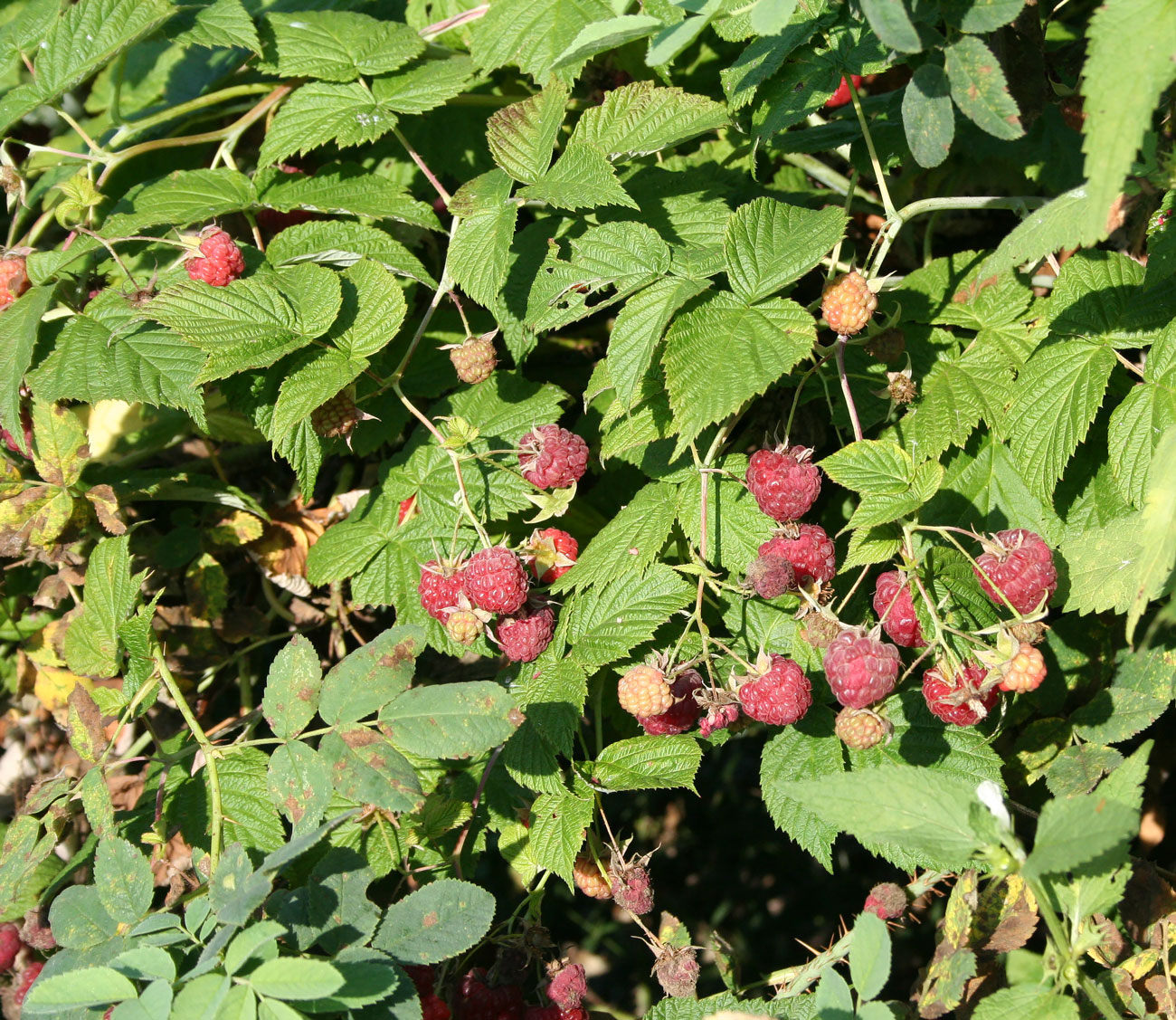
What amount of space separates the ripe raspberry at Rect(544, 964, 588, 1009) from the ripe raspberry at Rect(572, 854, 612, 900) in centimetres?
12

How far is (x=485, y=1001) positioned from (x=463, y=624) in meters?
0.60

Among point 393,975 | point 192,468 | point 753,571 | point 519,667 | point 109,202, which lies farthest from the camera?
point 192,468

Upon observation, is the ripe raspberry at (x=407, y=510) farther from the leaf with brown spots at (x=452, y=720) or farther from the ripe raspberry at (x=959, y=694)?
the ripe raspberry at (x=959, y=694)

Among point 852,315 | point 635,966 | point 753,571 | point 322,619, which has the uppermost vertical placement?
point 852,315

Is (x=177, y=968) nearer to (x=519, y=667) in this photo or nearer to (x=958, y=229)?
(x=519, y=667)

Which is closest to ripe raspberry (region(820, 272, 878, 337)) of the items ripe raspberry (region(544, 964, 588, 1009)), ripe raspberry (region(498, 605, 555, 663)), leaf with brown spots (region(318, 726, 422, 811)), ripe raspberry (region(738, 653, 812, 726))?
ripe raspberry (region(738, 653, 812, 726))

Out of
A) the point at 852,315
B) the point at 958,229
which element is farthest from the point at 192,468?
the point at 958,229

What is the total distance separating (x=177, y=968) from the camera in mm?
1086

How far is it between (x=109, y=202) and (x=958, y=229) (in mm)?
1662

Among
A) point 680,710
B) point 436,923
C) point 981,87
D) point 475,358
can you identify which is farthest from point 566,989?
point 981,87

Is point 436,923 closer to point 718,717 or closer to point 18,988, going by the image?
point 718,717

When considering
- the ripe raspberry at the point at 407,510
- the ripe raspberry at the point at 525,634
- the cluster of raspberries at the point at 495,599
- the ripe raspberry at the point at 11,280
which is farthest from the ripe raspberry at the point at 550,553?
the ripe raspberry at the point at 11,280

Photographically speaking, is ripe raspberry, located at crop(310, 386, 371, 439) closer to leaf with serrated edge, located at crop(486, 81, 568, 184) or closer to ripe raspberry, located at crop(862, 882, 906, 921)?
leaf with serrated edge, located at crop(486, 81, 568, 184)

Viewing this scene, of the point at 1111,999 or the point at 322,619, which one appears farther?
the point at 322,619
